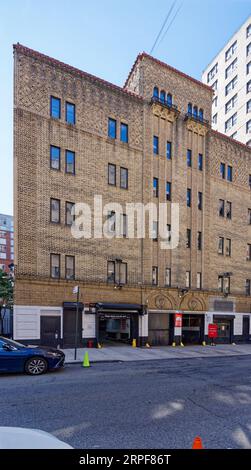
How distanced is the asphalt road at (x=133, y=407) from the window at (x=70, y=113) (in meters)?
15.7

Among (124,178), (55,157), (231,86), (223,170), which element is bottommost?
(124,178)

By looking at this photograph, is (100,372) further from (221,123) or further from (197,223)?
(221,123)

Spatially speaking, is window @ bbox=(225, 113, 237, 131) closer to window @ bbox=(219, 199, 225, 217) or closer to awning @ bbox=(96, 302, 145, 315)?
window @ bbox=(219, 199, 225, 217)

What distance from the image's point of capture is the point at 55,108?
70.1 feet

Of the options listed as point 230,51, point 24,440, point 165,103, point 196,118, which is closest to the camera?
point 24,440

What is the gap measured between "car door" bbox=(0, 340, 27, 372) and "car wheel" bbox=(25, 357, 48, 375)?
0.21 meters

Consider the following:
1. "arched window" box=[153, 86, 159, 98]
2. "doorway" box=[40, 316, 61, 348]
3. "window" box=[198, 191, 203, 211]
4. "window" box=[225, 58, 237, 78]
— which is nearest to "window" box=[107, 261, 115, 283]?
"doorway" box=[40, 316, 61, 348]

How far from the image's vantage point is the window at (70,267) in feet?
68.5

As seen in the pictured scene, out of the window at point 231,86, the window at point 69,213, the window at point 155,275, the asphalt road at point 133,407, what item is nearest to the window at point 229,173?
the window at point 155,275

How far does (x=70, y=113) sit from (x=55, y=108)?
105cm

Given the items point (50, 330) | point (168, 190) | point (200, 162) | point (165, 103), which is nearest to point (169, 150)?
point (168, 190)

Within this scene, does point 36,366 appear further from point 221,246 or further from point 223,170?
point 223,170

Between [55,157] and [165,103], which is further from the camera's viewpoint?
[165,103]

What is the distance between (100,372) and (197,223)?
55.6 ft
